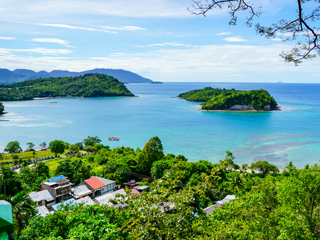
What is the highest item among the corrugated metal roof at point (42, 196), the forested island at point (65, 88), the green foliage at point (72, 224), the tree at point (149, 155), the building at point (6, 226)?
the forested island at point (65, 88)

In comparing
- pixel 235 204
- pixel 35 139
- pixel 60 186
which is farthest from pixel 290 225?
pixel 35 139

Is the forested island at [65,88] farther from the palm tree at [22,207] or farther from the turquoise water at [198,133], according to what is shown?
the palm tree at [22,207]

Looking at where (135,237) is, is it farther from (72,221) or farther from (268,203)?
(268,203)

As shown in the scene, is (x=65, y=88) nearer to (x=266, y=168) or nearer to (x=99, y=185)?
(x=99, y=185)

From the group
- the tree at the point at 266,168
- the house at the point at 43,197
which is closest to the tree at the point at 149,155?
the house at the point at 43,197

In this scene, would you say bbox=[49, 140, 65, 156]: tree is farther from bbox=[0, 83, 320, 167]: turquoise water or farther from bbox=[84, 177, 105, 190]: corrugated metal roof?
bbox=[84, 177, 105, 190]: corrugated metal roof

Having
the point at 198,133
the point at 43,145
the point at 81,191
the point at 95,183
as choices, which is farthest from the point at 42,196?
the point at 198,133

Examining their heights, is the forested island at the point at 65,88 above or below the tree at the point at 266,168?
above
